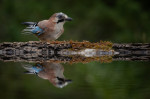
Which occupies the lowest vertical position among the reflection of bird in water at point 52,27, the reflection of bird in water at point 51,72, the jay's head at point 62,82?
the jay's head at point 62,82

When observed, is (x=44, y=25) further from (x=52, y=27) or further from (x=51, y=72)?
(x=51, y=72)

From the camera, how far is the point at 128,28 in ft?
33.9

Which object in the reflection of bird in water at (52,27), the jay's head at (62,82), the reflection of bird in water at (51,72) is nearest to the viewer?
the jay's head at (62,82)

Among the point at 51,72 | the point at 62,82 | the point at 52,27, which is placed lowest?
the point at 62,82

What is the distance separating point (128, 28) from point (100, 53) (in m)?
4.26

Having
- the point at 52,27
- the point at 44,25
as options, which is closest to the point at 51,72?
the point at 52,27

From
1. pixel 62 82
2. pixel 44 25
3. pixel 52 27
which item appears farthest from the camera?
pixel 44 25

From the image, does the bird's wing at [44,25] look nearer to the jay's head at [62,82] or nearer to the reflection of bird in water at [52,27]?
the reflection of bird in water at [52,27]

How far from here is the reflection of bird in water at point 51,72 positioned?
3.61 meters

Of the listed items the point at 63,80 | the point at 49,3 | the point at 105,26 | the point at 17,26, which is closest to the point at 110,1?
the point at 105,26

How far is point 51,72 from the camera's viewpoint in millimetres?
4047

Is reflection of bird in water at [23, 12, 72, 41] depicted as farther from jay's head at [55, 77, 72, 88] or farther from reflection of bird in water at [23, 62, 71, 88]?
jay's head at [55, 77, 72, 88]

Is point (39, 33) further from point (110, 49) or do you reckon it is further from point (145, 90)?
point (145, 90)

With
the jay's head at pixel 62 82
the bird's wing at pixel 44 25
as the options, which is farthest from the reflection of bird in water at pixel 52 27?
the jay's head at pixel 62 82
